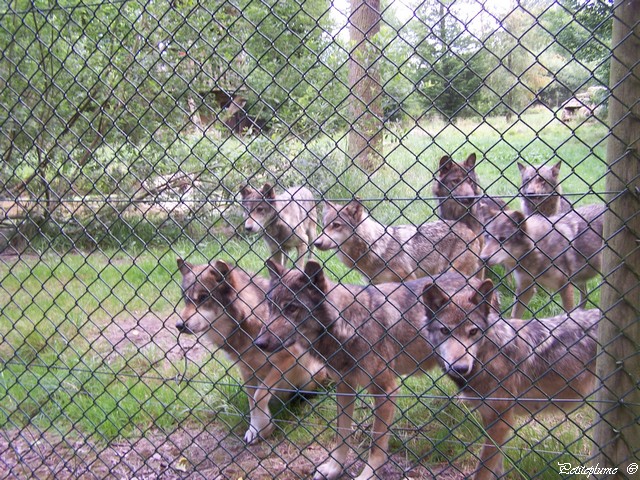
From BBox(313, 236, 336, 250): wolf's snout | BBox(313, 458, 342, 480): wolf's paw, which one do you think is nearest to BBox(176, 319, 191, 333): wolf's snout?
BBox(313, 458, 342, 480): wolf's paw

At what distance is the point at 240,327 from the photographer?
3.98 metres

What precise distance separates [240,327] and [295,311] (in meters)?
0.68

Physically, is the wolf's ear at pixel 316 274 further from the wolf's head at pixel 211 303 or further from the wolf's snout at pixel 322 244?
the wolf's snout at pixel 322 244

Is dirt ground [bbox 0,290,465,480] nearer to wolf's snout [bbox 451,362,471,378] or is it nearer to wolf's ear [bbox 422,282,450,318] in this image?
wolf's snout [bbox 451,362,471,378]

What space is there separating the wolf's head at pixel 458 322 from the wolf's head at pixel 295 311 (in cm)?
69

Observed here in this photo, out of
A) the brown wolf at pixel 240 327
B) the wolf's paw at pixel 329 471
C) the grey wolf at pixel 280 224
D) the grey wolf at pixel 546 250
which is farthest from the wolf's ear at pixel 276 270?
the grey wolf at pixel 280 224

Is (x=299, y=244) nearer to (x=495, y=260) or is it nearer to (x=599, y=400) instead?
(x=495, y=260)

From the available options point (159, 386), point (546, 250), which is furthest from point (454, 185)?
point (159, 386)

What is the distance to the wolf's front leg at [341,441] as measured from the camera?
11.3ft

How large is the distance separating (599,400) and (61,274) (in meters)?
6.49

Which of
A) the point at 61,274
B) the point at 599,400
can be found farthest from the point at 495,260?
the point at 61,274

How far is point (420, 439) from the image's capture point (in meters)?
3.61

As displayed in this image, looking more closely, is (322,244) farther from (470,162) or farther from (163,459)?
(163,459)

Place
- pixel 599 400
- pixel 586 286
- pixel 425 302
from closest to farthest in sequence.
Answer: pixel 599 400
pixel 425 302
pixel 586 286
